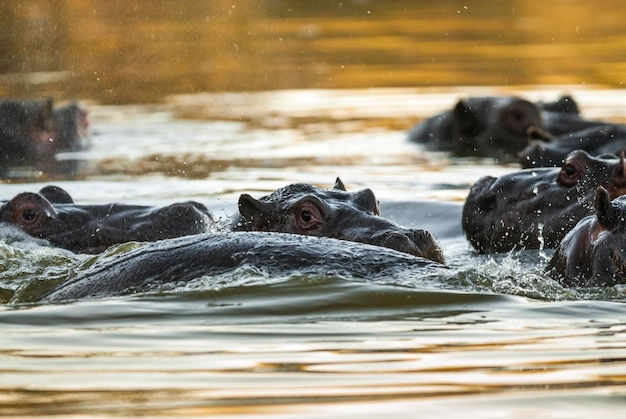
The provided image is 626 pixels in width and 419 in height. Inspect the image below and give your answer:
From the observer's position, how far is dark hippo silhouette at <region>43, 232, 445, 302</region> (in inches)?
275

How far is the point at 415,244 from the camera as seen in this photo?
7875 mm

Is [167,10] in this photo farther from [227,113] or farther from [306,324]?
[306,324]

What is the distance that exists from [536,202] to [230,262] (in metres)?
3.37

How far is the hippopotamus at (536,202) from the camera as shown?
9.38 metres

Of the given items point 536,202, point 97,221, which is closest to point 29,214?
point 97,221

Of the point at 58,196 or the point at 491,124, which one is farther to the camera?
the point at 491,124

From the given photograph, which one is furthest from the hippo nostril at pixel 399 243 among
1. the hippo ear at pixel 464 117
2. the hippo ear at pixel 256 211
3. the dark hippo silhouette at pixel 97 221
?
the hippo ear at pixel 464 117

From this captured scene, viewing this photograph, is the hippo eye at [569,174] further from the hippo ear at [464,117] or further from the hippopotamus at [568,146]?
the hippo ear at [464,117]

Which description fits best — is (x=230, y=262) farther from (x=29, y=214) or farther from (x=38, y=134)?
(x=38, y=134)

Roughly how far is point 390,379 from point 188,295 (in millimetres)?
1664

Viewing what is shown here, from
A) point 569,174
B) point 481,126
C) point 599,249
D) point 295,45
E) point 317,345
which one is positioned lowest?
point 317,345

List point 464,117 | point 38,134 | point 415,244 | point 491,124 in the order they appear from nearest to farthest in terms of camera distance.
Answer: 1. point 415,244
2. point 38,134
3. point 491,124
4. point 464,117

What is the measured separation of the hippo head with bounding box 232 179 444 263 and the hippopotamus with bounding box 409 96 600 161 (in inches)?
352

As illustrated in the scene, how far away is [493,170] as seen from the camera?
15.9m
